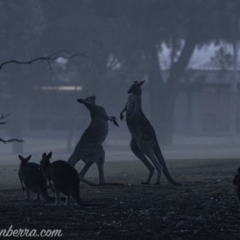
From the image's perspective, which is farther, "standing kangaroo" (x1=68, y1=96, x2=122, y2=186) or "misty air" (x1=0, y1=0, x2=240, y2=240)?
"misty air" (x1=0, y1=0, x2=240, y2=240)

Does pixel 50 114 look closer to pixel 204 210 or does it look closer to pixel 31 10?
pixel 31 10

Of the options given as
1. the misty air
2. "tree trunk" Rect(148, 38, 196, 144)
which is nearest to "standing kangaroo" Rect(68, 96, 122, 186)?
the misty air

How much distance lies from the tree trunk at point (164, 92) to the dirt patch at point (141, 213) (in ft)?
103

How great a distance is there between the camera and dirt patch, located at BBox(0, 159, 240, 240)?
29.3 ft

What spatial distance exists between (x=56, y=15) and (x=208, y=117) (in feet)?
46.6

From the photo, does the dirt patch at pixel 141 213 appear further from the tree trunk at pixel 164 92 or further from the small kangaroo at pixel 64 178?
the tree trunk at pixel 164 92

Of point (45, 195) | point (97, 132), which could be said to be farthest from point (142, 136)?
point (45, 195)

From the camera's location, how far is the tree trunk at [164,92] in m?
45.0

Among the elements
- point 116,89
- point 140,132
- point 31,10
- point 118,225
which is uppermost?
point 31,10

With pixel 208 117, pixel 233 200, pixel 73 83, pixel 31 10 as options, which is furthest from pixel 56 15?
pixel 233 200

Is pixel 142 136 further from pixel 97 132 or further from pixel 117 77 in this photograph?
pixel 117 77

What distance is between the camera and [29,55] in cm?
4288

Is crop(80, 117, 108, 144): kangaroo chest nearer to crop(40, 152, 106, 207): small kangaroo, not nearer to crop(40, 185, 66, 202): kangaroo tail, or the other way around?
crop(40, 185, 66, 202): kangaroo tail

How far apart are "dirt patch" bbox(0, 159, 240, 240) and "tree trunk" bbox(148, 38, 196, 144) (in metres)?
31.3
